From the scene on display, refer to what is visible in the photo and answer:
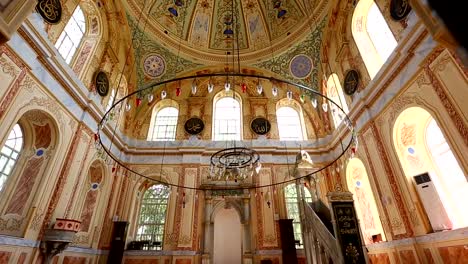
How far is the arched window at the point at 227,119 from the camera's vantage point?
11.0 metres

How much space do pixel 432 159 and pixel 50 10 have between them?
418 inches

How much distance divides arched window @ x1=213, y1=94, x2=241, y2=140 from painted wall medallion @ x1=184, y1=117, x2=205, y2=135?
→ 2.17 feet

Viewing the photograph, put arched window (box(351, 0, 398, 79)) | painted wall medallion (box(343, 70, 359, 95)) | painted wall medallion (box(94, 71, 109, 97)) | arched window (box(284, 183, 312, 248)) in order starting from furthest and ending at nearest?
arched window (box(284, 183, 312, 248))
painted wall medallion (box(94, 71, 109, 97))
painted wall medallion (box(343, 70, 359, 95))
arched window (box(351, 0, 398, 79))

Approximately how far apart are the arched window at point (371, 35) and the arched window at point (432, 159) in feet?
6.56

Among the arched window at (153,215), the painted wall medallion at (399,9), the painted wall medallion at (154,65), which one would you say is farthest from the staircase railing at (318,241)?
the painted wall medallion at (154,65)

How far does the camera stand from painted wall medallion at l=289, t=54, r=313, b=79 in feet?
35.5

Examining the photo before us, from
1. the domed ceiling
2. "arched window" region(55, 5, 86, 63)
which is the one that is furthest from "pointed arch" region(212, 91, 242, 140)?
"arched window" region(55, 5, 86, 63)

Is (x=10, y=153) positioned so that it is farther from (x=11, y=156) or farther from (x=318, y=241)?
(x=318, y=241)

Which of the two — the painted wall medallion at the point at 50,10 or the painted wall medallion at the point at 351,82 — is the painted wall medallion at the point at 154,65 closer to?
the painted wall medallion at the point at 50,10

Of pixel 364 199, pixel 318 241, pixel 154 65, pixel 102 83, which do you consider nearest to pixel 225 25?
pixel 154 65

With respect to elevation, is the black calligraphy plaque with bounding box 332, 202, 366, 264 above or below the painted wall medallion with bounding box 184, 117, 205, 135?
below

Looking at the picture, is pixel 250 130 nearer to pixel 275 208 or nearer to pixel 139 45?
pixel 275 208

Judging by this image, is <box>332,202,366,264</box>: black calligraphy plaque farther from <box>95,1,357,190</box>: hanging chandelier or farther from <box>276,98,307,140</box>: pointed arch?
<box>276,98,307,140</box>: pointed arch

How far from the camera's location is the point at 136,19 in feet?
31.7
